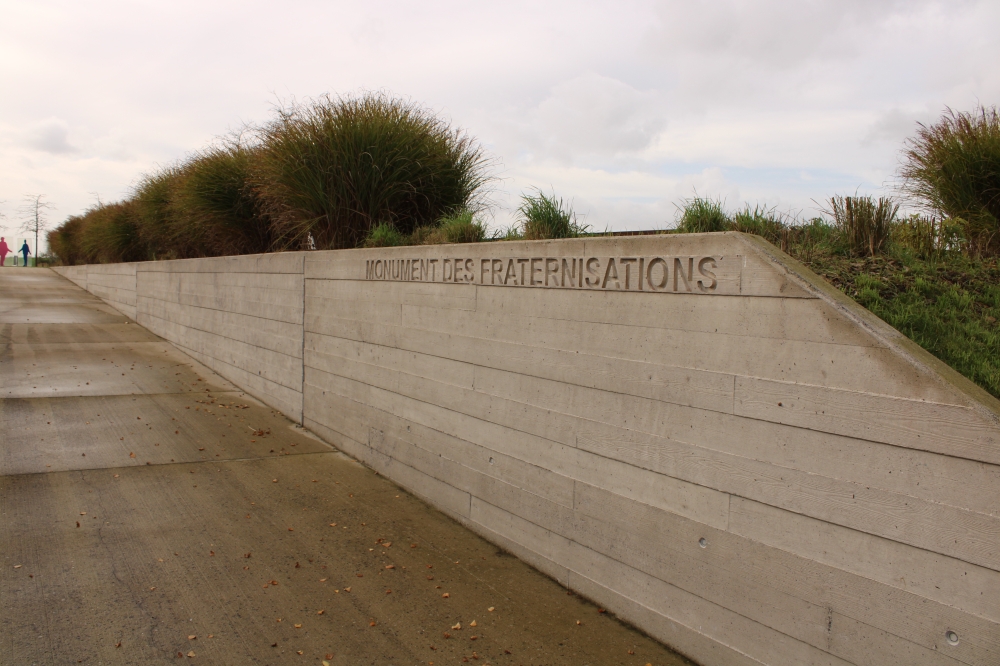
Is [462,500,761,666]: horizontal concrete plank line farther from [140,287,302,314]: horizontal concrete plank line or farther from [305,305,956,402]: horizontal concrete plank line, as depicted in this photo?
[140,287,302,314]: horizontal concrete plank line

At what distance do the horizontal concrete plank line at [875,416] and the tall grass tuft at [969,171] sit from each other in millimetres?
2841

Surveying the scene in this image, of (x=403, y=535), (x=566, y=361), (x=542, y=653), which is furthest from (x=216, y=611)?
(x=566, y=361)

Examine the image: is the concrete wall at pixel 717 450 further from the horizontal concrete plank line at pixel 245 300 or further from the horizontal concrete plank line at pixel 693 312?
the horizontal concrete plank line at pixel 245 300

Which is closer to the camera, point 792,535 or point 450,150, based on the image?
point 792,535

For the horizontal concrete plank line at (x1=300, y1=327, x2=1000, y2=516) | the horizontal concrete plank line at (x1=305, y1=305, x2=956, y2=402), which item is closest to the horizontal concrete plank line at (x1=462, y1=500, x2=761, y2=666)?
the horizontal concrete plank line at (x1=300, y1=327, x2=1000, y2=516)

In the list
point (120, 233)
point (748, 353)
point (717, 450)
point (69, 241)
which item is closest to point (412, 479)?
point (717, 450)

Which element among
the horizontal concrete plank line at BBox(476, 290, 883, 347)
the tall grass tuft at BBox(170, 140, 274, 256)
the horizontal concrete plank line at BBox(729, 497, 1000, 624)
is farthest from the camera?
the tall grass tuft at BBox(170, 140, 274, 256)

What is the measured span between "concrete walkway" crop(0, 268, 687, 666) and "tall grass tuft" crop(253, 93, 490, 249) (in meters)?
2.67

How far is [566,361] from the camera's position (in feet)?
13.9

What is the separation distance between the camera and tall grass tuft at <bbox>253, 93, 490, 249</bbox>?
810 cm

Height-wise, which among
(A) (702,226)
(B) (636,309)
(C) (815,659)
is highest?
(A) (702,226)

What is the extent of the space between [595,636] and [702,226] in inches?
103

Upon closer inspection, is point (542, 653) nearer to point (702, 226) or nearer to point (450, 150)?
point (702, 226)

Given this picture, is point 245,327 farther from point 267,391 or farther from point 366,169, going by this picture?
point 366,169
